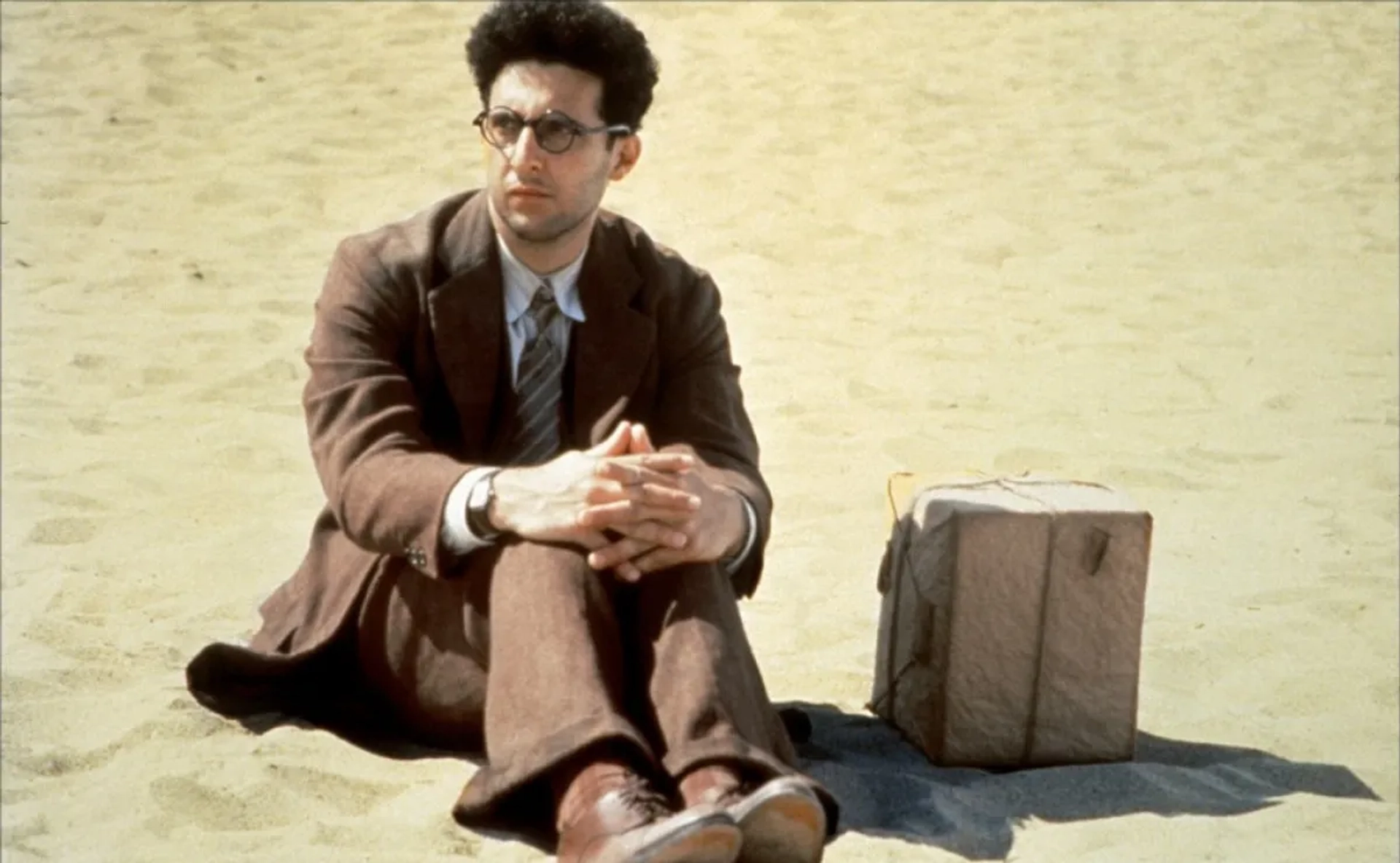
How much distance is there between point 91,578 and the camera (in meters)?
5.02

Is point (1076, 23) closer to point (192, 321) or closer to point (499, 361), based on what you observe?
point (192, 321)

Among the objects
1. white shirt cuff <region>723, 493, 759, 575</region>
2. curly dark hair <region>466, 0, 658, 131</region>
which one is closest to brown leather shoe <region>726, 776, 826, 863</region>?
white shirt cuff <region>723, 493, 759, 575</region>

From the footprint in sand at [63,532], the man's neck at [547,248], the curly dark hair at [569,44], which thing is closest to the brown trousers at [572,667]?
the man's neck at [547,248]

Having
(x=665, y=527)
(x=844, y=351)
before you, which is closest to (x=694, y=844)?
(x=665, y=527)

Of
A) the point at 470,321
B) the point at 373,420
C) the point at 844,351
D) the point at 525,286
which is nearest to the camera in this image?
the point at 373,420

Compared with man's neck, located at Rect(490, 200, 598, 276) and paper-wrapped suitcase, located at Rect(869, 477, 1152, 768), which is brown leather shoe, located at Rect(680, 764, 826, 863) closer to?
paper-wrapped suitcase, located at Rect(869, 477, 1152, 768)

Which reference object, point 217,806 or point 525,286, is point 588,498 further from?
point 217,806

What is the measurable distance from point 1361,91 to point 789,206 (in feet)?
14.0

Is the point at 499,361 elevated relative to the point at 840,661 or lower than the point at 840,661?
elevated

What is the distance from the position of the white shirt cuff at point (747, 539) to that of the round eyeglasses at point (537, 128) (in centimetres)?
72

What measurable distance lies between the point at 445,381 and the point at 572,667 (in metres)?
0.77

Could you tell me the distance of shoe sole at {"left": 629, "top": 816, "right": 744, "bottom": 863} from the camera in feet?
9.64

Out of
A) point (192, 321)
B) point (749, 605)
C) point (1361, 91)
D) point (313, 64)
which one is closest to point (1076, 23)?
point (1361, 91)

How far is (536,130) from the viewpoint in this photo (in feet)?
12.4
